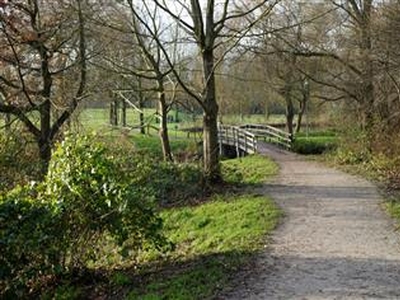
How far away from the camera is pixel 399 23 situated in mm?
17922

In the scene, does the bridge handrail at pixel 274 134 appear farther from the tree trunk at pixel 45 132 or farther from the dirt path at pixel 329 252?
the dirt path at pixel 329 252

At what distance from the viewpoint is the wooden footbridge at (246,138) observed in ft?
105

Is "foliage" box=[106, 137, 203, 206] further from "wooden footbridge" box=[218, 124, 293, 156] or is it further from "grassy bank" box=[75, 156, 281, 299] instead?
"wooden footbridge" box=[218, 124, 293, 156]

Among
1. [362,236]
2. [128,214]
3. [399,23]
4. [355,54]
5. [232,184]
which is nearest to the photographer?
[128,214]

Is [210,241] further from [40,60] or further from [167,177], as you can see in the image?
[40,60]

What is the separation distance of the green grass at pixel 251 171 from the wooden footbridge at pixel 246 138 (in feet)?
18.3

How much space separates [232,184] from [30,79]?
Answer: 7.62 meters

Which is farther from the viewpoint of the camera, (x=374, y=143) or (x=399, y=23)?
(x=374, y=143)

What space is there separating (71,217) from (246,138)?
24.8 metres

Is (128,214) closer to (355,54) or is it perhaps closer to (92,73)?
(92,73)

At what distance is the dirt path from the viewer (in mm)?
7188

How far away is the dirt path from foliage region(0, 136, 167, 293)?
1957 millimetres

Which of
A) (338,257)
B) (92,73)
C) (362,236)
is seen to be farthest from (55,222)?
(92,73)

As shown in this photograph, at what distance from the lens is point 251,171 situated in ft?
68.6
